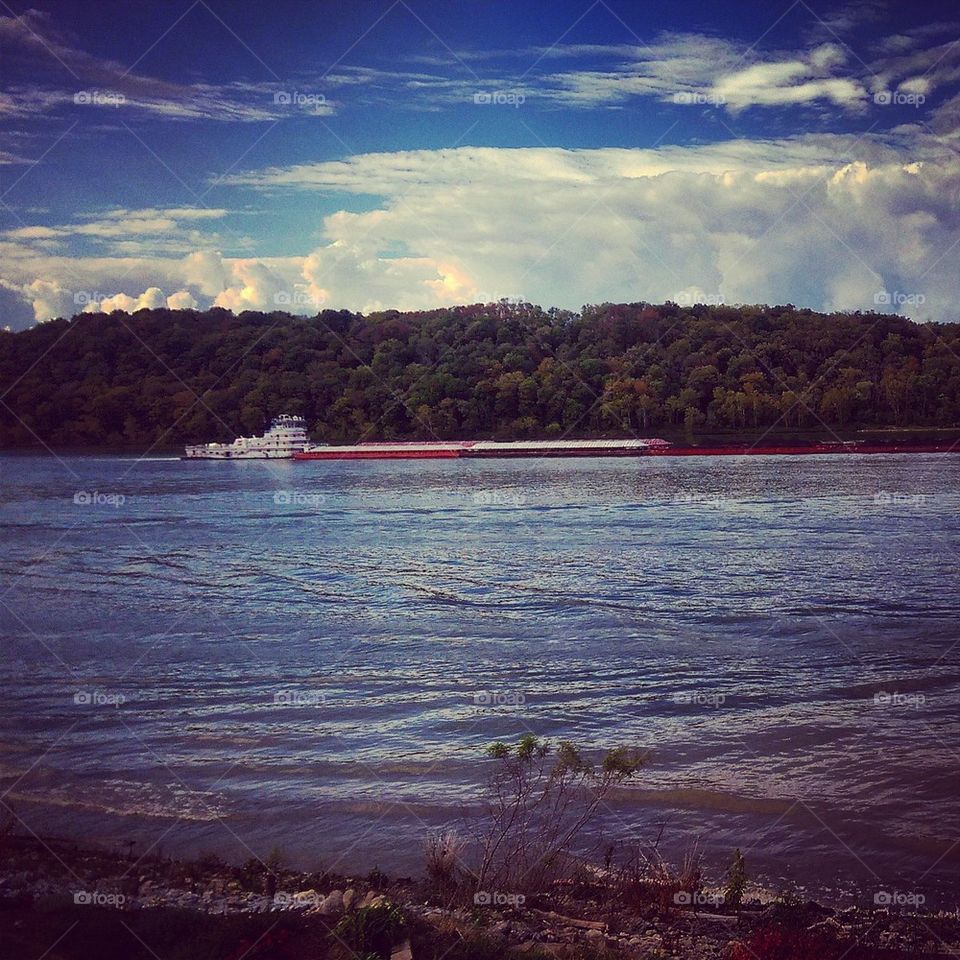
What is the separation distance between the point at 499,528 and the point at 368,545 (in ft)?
18.7

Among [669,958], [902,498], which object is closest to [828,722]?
[669,958]

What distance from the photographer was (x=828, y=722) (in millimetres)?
11828

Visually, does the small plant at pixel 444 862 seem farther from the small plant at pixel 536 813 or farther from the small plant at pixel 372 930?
the small plant at pixel 372 930

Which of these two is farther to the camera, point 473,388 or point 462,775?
point 473,388

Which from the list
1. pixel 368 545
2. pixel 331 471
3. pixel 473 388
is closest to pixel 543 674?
pixel 368 545

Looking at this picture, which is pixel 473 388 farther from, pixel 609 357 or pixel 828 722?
pixel 828 722

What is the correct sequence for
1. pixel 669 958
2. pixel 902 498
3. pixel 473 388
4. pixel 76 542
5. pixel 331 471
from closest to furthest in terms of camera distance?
1. pixel 669 958
2. pixel 76 542
3. pixel 902 498
4. pixel 331 471
5. pixel 473 388

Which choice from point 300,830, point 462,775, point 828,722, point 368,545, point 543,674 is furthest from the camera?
point 368,545

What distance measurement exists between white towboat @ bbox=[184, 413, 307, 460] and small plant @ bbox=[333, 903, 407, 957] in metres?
91.9

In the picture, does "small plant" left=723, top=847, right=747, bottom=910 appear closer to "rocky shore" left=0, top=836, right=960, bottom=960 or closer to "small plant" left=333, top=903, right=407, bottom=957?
"rocky shore" left=0, top=836, right=960, bottom=960

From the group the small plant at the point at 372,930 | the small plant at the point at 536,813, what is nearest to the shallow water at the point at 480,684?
the small plant at the point at 536,813

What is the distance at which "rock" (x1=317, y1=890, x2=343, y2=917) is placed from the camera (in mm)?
6516

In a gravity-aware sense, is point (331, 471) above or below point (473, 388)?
below

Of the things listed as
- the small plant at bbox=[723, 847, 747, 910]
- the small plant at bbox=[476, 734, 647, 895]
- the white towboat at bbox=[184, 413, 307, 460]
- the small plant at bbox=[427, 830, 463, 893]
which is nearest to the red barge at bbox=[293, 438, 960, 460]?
the white towboat at bbox=[184, 413, 307, 460]
